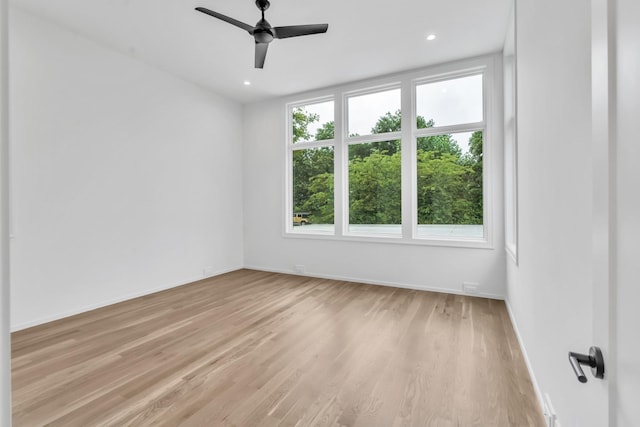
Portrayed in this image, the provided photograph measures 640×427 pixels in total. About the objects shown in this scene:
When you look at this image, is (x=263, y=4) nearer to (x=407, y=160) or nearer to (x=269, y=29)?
(x=269, y=29)

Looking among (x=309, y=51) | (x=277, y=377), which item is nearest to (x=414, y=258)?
(x=277, y=377)

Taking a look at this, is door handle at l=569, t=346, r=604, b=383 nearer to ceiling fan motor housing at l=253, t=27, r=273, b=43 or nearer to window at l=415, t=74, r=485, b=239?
ceiling fan motor housing at l=253, t=27, r=273, b=43

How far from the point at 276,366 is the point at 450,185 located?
3183 millimetres

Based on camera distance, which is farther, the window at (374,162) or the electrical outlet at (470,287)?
the window at (374,162)

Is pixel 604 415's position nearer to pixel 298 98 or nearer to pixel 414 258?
pixel 414 258

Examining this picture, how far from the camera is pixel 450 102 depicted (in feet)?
13.2

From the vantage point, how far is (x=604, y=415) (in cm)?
63

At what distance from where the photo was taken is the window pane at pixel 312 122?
16.2 ft

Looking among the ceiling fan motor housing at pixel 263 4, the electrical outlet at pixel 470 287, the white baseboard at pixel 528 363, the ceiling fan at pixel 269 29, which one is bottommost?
the white baseboard at pixel 528 363

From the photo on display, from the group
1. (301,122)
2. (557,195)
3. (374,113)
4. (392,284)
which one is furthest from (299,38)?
(392,284)

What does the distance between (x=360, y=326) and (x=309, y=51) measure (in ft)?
10.7

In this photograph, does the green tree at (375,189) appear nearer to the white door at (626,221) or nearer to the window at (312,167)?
the window at (312,167)

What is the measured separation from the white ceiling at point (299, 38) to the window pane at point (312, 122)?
66 cm

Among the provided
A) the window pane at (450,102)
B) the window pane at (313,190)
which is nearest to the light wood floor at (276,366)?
the window pane at (313,190)
